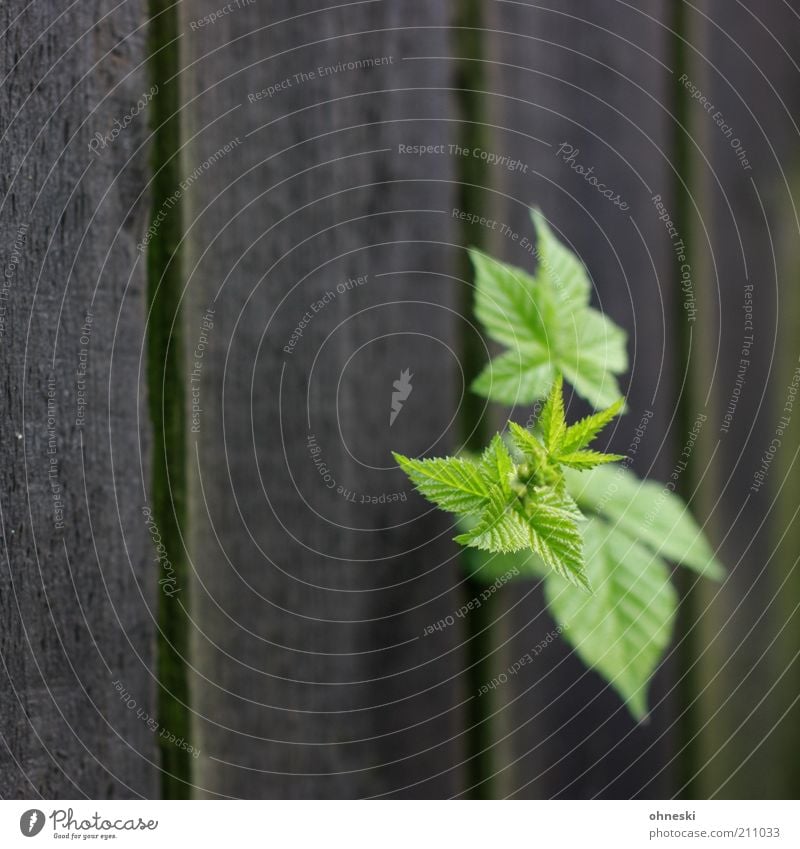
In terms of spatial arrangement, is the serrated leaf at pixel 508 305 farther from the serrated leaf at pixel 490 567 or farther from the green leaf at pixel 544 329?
the serrated leaf at pixel 490 567

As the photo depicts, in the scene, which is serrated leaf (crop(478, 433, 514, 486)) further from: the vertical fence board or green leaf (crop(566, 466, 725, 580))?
the vertical fence board

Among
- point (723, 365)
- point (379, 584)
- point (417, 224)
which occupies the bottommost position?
point (379, 584)

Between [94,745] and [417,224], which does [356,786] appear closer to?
[94,745]

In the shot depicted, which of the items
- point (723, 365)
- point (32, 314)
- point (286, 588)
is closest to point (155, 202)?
point (32, 314)

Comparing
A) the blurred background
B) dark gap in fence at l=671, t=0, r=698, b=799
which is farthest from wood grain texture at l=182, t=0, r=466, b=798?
dark gap in fence at l=671, t=0, r=698, b=799

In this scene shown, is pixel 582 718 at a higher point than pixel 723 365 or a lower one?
lower

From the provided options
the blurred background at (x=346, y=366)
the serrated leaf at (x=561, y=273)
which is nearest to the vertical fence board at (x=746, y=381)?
the blurred background at (x=346, y=366)
